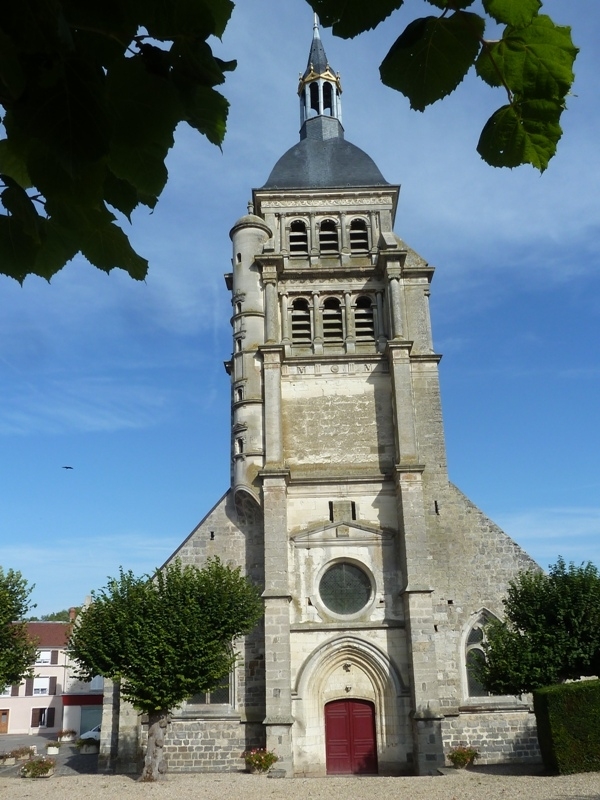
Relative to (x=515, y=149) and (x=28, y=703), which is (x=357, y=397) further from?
(x=28, y=703)

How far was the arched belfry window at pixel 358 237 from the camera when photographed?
23.0m

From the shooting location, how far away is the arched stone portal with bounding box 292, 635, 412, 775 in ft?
58.2

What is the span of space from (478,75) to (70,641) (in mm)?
17537

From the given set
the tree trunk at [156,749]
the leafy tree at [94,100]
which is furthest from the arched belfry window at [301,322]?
the leafy tree at [94,100]

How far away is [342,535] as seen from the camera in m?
19.5

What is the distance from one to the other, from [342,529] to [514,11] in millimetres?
18285

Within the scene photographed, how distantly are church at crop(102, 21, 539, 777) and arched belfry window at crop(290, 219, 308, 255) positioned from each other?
0.26 ft

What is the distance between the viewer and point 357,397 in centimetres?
2097

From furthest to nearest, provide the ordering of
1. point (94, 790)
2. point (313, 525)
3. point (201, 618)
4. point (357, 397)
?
point (357, 397)
point (313, 525)
point (201, 618)
point (94, 790)

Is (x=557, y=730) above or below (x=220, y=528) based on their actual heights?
below

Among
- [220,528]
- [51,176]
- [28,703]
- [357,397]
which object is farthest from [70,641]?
[28,703]

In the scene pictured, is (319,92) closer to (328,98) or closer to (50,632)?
(328,98)

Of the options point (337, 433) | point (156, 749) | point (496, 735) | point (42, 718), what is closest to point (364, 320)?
point (337, 433)

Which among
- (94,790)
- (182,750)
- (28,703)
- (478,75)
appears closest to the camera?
(478,75)
